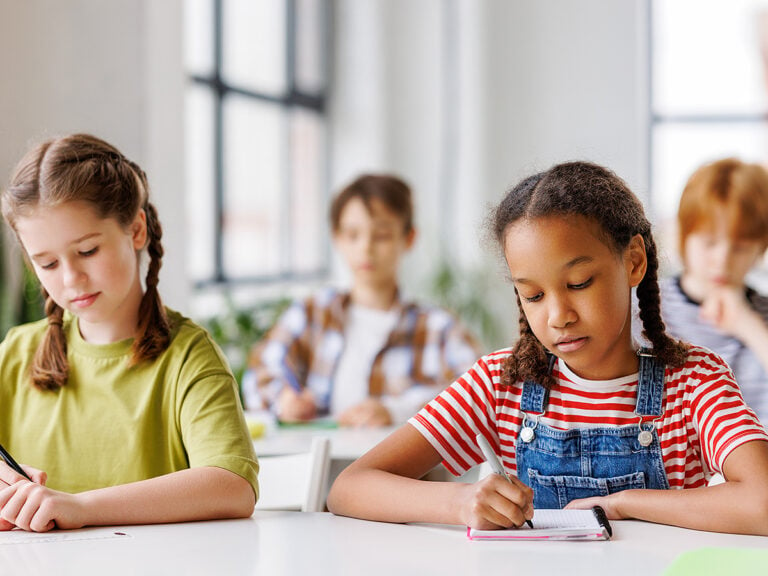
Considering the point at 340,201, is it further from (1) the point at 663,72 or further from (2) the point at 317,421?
(1) the point at 663,72

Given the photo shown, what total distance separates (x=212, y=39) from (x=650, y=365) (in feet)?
10.9

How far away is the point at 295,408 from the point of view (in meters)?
2.62

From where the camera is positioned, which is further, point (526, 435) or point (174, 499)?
point (526, 435)

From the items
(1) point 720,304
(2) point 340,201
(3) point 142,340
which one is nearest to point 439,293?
(2) point 340,201

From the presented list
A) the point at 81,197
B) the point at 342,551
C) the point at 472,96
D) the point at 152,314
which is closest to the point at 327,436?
the point at 152,314

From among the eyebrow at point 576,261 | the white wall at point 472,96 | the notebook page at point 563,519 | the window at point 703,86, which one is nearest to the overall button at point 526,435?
the notebook page at point 563,519

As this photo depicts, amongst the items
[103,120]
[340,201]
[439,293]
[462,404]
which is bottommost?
[439,293]

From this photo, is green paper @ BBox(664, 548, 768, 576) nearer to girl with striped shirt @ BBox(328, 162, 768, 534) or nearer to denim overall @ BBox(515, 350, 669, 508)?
girl with striped shirt @ BBox(328, 162, 768, 534)

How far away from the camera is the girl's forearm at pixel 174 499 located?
1.31m

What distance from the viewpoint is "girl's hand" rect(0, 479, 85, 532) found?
1275 mm

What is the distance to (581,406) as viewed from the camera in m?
1.46

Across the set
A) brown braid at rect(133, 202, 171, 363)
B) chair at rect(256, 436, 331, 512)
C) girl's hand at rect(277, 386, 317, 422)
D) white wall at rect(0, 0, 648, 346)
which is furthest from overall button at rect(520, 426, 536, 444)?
white wall at rect(0, 0, 648, 346)

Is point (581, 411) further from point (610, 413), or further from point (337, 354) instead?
point (337, 354)

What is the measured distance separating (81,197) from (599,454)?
0.85 meters
